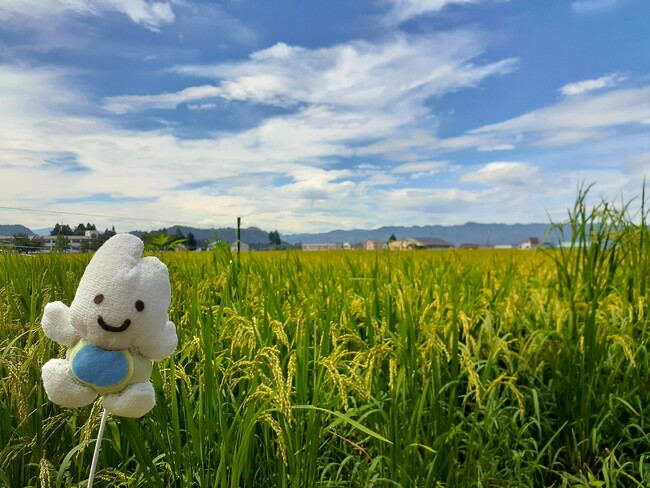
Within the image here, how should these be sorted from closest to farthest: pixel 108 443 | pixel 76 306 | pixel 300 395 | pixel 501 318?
1. pixel 76 306
2. pixel 300 395
3. pixel 108 443
4. pixel 501 318

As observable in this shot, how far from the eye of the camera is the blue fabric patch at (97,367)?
3.65 ft

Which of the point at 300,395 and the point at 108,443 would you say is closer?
the point at 300,395

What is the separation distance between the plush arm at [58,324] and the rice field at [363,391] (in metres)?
0.36

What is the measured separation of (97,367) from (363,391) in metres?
0.80

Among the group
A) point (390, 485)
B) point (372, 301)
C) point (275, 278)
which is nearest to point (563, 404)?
point (372, 301)

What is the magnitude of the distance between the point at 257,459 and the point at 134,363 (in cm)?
80

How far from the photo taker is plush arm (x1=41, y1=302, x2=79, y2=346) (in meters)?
1.16

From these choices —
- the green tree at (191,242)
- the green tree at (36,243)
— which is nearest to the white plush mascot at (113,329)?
the green tree at (36,243)

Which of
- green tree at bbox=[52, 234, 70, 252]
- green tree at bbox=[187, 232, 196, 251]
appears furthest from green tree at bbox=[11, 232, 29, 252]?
green tree at bbox=[187, 232, 196, 251]

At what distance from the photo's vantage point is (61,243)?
9.77ft

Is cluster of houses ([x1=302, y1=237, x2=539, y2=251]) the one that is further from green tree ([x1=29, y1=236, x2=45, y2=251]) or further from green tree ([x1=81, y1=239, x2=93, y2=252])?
green tree ([x1=29, y1=236, x2=45, y2=251])

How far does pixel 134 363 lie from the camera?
1169 mm

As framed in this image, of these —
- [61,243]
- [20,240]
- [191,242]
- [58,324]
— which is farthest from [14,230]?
[58,324]

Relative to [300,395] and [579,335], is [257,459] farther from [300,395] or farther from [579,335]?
[579,335]
